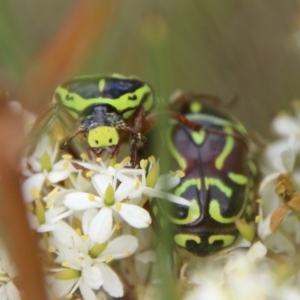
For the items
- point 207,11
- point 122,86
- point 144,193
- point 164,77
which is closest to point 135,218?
point 144,193

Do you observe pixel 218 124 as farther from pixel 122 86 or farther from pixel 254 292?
pixel 254 292

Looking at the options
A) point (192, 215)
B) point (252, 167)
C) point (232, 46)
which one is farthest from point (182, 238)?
point (232, 46)

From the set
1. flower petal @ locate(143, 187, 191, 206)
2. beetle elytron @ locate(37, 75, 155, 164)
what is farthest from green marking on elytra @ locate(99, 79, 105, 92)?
flower petal @ locate(143, 187, 191, 206)

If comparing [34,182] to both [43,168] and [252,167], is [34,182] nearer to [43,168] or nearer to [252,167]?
[43,168]

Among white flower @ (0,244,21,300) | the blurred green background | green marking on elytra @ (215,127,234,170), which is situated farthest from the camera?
the blurred green background

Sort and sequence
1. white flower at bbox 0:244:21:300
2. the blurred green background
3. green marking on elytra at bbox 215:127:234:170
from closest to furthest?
white flower at bbox 0:244:21:300 → green marking on elytra at bbox 215:127:234:170 → the blurred green background

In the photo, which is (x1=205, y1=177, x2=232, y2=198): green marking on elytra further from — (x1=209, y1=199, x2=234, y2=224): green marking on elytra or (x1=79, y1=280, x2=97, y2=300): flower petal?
(x1=79, y1=280, x2=97, y2=300): flower petal

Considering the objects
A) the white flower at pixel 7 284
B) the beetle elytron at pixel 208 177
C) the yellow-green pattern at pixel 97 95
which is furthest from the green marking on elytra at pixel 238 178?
the white flower at pixel 7 284
